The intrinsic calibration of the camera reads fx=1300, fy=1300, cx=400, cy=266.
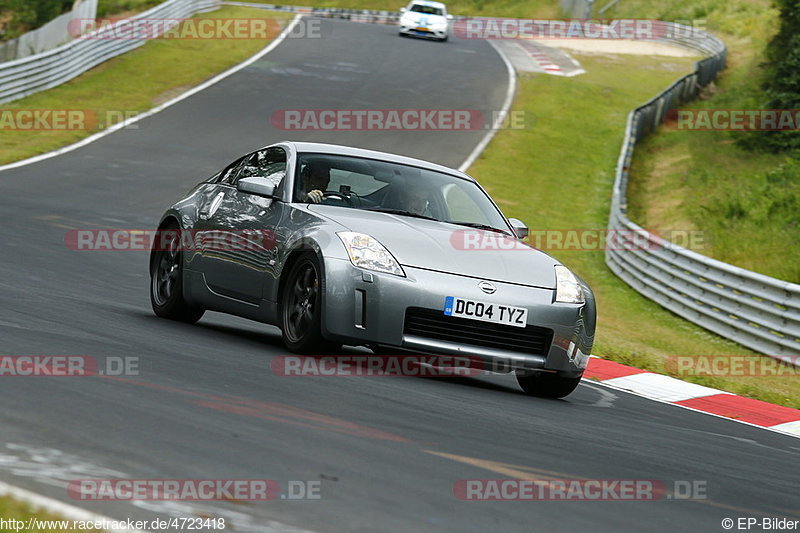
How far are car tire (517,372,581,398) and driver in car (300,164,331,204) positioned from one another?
5.98 ft

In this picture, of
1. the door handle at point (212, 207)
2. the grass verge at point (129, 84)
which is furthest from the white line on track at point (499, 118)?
the door handle at point (212, 207)

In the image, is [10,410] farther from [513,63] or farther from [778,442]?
[513,63]

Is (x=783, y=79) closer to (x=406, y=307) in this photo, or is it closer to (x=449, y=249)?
(x=449, y=249)

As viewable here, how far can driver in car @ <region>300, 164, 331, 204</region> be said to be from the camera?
8750 millimetres

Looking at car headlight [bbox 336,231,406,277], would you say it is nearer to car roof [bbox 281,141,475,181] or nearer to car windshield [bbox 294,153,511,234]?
car windshield [bbox 294,153,511,234]

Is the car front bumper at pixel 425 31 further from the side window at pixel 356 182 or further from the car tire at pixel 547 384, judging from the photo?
the car tire at pixel 547 384

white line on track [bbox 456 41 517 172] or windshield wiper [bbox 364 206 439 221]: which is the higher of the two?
windshield wiper [bbox 364 206 439 221]

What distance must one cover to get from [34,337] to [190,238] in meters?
2.36

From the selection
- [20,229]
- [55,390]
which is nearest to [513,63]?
[20,229]

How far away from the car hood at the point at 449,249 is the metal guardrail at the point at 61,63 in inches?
902

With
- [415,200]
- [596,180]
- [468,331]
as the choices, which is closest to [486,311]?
[468,331]

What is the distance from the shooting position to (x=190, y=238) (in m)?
9.68

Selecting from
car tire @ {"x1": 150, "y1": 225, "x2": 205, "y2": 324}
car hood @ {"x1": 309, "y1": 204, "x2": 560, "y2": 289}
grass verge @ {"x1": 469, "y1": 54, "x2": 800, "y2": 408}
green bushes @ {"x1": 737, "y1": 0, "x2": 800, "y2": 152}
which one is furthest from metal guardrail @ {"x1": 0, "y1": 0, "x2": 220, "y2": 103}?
car hood @ {"x1": 309, "y1": 204, "x2": 560, "y2": 289}

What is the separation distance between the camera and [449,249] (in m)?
8.03
